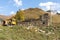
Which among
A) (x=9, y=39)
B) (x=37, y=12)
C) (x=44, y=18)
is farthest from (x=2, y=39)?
(x=37, y=12)

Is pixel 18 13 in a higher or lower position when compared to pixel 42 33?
higher

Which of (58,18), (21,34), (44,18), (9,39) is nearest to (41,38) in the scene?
(21,34)

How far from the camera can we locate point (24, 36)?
32.0m

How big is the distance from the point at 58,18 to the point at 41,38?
50.3 m

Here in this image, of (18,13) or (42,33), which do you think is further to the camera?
(18,13)

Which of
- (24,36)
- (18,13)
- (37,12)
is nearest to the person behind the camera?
(24,36)

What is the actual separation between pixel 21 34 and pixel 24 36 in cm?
85

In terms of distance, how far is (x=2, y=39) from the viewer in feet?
88.7

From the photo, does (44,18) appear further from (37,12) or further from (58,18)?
(37,12)

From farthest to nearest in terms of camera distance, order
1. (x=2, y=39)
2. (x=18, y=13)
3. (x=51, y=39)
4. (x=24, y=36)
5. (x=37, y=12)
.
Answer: (x=37, y=12) < (x=18, y=13) < (x=51, y=39) < (x=24, y=36) < (x=2, y=39)

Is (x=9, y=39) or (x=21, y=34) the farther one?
(x=21, y=34)

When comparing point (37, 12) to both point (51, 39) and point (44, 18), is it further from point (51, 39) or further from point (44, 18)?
point (51, 39)

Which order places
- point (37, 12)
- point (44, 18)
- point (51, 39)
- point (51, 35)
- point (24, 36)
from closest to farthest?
point (24, 36) < point (51, 39) < point (51, 35) < point (44, 18) < point (37, 12)

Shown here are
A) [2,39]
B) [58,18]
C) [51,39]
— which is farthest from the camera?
[58,18]
